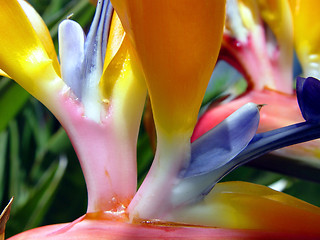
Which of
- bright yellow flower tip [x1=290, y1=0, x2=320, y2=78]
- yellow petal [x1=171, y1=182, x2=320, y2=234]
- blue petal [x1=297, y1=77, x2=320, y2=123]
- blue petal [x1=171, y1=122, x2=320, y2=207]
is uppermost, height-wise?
bright yellow flower tip [x1=290, y1=0, x2=320, y2=78]

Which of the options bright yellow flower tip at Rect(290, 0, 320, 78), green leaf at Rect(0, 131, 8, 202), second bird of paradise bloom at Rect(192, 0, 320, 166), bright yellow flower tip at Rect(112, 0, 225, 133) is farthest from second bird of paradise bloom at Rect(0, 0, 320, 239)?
green leaf at Rect(0, 131, 8, 202)

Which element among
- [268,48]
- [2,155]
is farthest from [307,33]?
[2,155]

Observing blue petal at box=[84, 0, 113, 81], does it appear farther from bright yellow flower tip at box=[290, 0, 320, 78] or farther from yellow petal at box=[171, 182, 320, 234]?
bright yellow flower tip at box=[290, 0, 320, 78]

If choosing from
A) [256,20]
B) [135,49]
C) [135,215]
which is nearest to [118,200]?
[135,215]

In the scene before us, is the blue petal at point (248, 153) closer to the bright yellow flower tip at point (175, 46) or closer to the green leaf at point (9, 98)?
the bright yellow flower tip at point (175, 46)

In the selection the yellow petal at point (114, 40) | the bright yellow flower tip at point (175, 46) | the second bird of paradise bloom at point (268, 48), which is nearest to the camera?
the bright yellow flower tip at point (175, 46)

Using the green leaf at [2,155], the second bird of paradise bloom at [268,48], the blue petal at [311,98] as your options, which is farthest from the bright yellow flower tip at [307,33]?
the green leaf at [2,155]
